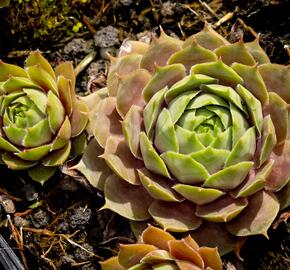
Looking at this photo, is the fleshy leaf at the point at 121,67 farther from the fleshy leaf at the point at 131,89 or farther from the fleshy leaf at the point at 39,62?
the fleshy leaf at the point at 39,62

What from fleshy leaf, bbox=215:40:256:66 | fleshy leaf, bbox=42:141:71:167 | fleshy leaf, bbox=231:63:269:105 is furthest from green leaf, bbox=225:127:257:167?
fleshy leaf, bbox=42:141:71:167

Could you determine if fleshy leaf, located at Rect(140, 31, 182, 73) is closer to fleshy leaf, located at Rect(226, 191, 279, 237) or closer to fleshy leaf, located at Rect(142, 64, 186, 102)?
fleshy leaf, located at Rect(142, 64, 186, 102)

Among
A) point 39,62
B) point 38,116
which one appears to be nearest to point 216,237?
point 38,116

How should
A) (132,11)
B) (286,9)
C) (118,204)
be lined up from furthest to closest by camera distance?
(132,11) < (286,9) < (118,204)

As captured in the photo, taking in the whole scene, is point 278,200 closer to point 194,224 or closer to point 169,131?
point 194,224

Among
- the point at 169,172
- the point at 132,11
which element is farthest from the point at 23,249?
the point at 132,11

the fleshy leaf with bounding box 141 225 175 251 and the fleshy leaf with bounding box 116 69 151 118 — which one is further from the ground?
the fleshy leaf with bounding box 116 69 151 118
